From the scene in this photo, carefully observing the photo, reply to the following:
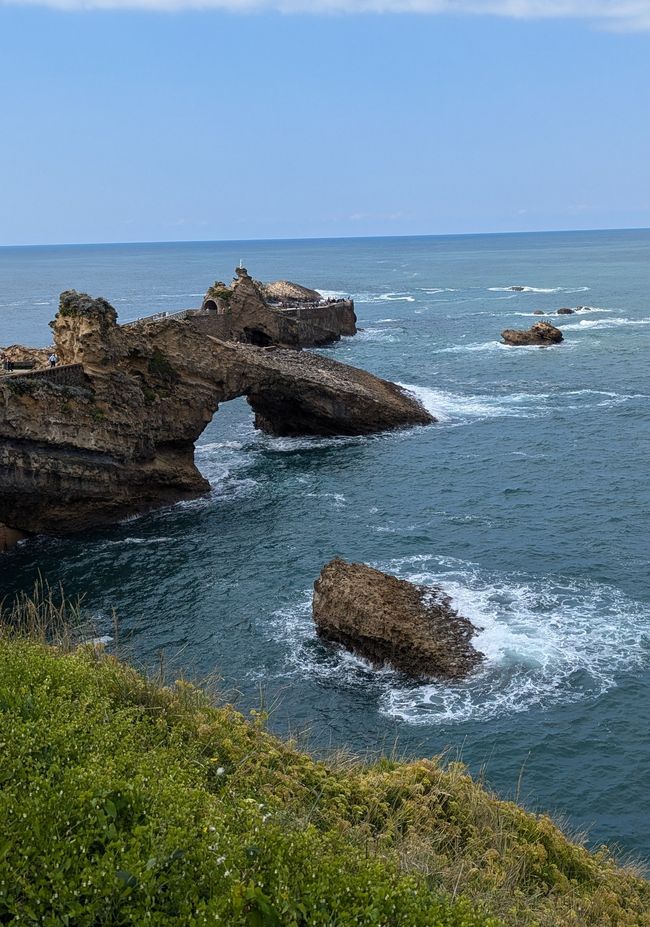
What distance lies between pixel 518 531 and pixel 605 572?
551 centimetres

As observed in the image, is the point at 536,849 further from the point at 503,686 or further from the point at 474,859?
the point at 503,686

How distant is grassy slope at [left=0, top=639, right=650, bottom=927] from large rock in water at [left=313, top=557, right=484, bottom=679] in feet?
31.6

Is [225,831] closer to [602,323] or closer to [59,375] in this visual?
[59,375]

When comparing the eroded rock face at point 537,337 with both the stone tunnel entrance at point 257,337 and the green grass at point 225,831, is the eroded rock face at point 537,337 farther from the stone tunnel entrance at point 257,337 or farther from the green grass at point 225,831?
the green grass at point 225,831

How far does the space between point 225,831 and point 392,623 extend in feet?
56.2

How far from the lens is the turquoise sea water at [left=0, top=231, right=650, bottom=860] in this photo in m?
25.2

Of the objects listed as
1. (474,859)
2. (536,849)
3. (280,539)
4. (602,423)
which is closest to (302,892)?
(474,859)

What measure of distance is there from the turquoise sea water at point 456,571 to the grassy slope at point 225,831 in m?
6.88

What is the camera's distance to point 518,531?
39781 millimetres

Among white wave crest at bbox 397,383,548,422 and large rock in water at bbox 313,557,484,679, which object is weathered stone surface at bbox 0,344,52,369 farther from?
white wave crest at bbox 397,383,548,422

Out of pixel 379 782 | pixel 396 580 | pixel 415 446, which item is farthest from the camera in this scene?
pixel 415 446

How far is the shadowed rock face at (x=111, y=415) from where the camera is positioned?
39.8 metres

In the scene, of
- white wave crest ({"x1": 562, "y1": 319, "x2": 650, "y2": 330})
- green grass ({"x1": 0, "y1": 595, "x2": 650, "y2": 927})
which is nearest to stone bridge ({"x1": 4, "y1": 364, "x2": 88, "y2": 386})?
green grass ({"x1": 0, "y1": 595, "x2": 650, "y2": 927})

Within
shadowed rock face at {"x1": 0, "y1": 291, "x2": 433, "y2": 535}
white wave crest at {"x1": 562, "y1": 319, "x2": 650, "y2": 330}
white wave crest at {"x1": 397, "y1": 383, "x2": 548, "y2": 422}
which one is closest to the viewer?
shadowed rock face at {"x1": 0, "y1": 291, "x2": 433, "y2": 535}
